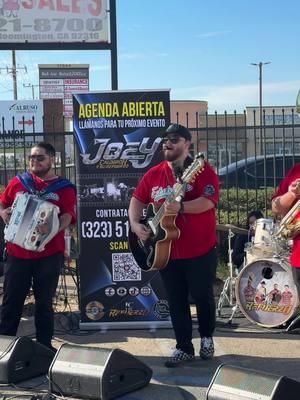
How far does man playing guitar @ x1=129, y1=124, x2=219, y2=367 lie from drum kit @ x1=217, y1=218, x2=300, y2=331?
1463 mm

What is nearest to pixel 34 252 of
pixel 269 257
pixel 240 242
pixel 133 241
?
pixel 133 241

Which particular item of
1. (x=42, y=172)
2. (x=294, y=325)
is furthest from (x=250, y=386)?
(x=294, y=325)

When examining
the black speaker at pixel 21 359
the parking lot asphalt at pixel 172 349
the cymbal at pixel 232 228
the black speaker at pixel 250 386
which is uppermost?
the cymbal at pixel 232 228

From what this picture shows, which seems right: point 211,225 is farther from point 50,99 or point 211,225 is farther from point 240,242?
point 50,99

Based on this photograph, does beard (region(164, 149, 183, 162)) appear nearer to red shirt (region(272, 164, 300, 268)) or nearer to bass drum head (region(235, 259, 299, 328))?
red shirt (region(272, 164, 300, 268))

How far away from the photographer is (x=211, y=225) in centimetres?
544

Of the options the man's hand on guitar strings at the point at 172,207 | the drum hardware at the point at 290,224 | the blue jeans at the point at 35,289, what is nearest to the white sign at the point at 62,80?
the blue jeans at the point at 35,289

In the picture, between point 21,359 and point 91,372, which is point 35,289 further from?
point 91,372

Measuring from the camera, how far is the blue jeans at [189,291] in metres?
5.35

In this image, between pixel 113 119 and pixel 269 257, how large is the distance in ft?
7.62

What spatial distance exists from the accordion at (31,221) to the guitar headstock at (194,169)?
47.2 inches

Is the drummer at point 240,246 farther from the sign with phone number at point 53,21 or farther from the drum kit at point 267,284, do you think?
the sign with phone number at point 53,21

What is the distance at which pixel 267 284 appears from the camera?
6902 mm

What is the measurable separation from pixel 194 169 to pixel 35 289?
1.83 m
